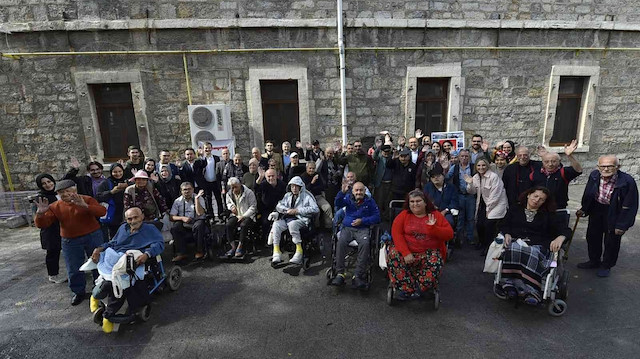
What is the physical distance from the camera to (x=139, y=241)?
353cm

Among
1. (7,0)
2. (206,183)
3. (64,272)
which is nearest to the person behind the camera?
(64,272)

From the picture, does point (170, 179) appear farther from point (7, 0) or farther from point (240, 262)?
point (7, 0)

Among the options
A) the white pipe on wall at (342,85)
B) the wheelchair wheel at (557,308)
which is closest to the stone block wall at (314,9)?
the white pipe on wall at (342,85)

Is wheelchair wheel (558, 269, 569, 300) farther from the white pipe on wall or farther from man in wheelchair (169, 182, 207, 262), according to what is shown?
the white pipe on wall

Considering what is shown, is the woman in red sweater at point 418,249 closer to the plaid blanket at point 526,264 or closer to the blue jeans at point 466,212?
the plaid blanket at point 526,264

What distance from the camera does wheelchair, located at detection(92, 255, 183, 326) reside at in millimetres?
3125

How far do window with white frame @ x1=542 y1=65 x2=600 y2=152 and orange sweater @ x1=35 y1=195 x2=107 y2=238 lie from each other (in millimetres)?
10328

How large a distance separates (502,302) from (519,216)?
1.03 m

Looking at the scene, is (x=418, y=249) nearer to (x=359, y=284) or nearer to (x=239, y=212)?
(x=359, y=284)

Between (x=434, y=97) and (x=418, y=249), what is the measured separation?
5.92 metres

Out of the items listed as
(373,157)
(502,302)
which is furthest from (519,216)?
(373,157)

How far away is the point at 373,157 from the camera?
6121 mm

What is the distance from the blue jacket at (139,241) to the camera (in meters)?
3.47

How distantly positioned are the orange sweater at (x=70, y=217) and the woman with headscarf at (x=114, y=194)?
815 millimetres
